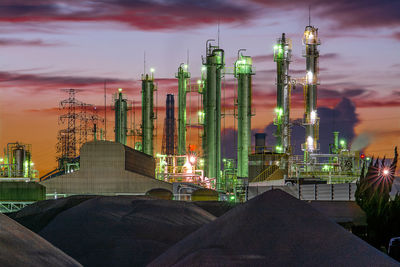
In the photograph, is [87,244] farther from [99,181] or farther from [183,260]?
[99,181]

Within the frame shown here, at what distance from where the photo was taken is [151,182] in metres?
46.3

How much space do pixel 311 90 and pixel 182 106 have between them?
18.2 metres

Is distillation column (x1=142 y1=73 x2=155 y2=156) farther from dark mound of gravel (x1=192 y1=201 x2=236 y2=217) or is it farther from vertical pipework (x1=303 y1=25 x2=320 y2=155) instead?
dark mound of gravel (x1=192 y1=201 x2=236 y2=217)

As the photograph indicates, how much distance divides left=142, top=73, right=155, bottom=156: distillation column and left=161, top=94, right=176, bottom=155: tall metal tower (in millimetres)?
36942

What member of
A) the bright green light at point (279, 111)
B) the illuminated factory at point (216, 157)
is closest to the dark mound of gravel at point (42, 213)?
the illuminated factory at point (216, 157)

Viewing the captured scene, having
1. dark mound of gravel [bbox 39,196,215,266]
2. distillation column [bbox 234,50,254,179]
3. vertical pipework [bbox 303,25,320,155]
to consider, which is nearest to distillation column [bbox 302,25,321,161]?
vertical pipework [bbox 303,25,320,155]

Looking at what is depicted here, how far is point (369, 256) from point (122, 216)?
38.0ft

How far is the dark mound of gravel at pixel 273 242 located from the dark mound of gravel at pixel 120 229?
6275 mm

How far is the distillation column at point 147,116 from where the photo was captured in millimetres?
72750

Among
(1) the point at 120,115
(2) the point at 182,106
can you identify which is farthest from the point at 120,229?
(1) the point at 120,115

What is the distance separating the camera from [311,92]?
5819 centimetres

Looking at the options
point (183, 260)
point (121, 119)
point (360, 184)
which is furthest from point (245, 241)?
point (121, 119)

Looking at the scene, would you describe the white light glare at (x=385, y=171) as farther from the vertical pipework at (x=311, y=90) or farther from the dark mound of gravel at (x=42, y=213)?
the vertical pipework at (x=311, y=90)

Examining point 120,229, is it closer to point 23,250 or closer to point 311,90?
point 23,250
